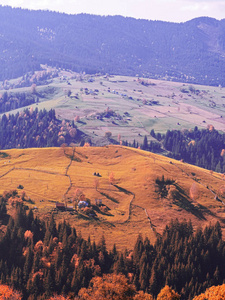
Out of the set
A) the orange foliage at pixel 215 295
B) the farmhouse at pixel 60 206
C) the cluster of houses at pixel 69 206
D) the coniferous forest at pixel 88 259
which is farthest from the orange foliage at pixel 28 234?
the orange foliage at pixel 215 295

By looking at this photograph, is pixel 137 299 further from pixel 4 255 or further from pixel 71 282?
pixel 4 255

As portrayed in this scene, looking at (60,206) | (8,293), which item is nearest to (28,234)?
(60,206)

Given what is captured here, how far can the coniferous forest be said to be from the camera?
134 metres

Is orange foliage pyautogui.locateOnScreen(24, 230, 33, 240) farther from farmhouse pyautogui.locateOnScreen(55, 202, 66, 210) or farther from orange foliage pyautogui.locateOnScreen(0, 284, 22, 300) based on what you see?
orange foliage pyautogui.locateOnScreen(0, 284, 22, 300)

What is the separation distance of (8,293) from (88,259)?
3436 cm

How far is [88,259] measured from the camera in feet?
479

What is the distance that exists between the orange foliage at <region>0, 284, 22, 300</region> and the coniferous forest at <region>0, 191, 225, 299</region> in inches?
172

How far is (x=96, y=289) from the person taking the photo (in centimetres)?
11900

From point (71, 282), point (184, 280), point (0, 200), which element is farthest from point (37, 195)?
point (184, 280)

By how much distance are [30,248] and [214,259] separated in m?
73.6

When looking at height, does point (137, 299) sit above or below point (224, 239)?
above

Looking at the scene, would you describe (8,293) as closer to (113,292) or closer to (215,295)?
(113,292)

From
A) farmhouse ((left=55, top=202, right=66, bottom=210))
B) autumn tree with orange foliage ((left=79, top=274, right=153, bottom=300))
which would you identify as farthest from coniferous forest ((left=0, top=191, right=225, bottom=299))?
farmhouse ((left=55, top=202, right=66, bottom=210))

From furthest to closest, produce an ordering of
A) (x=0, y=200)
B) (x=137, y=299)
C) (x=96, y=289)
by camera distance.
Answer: (x=0, y=200)
(x=96, y=289)
(x=137, y=299)
